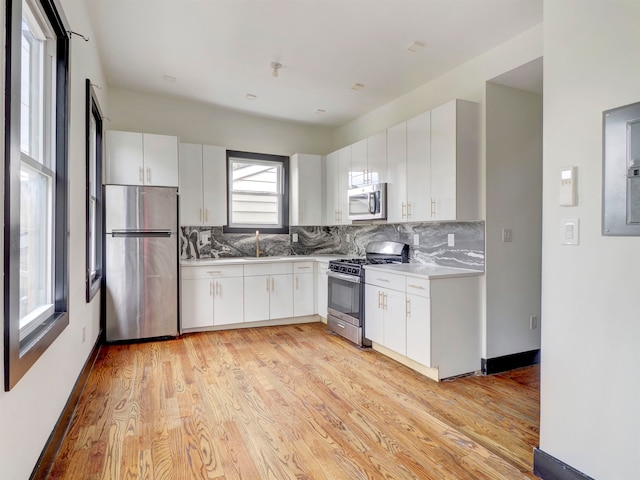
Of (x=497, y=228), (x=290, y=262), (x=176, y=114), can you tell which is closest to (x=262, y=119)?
(x=176, y=114)

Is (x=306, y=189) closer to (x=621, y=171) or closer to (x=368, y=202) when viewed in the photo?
(x=368, y=202)

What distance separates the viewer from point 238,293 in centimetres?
446

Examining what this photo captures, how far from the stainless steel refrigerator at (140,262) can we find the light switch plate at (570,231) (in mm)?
3747

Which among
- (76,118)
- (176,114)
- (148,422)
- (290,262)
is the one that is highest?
(176,114)

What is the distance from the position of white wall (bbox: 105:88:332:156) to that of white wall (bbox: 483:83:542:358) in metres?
3.01

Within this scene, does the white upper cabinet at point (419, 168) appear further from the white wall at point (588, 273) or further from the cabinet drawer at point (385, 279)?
the white wall at point (588, 273)

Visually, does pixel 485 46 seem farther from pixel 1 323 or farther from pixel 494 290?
pixel 1 323

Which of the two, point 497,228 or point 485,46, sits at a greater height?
point 485,46

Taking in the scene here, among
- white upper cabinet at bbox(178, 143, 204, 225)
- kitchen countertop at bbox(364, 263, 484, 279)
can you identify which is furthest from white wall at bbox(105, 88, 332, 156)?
kitchen countertop at bbox(364, 263, 484, 279)

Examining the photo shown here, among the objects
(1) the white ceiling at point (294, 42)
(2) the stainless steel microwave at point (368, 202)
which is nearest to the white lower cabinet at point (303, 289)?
(2) the stainless steel microwave at point (368, 202)

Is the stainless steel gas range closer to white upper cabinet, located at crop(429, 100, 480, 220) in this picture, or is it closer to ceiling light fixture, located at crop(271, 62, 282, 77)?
white upper cabinet, located at crop(429, 100, 480, 220)

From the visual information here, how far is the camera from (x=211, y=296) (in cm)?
434

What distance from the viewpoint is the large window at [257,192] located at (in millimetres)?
5062

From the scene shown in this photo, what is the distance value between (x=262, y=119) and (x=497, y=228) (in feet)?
11.8
